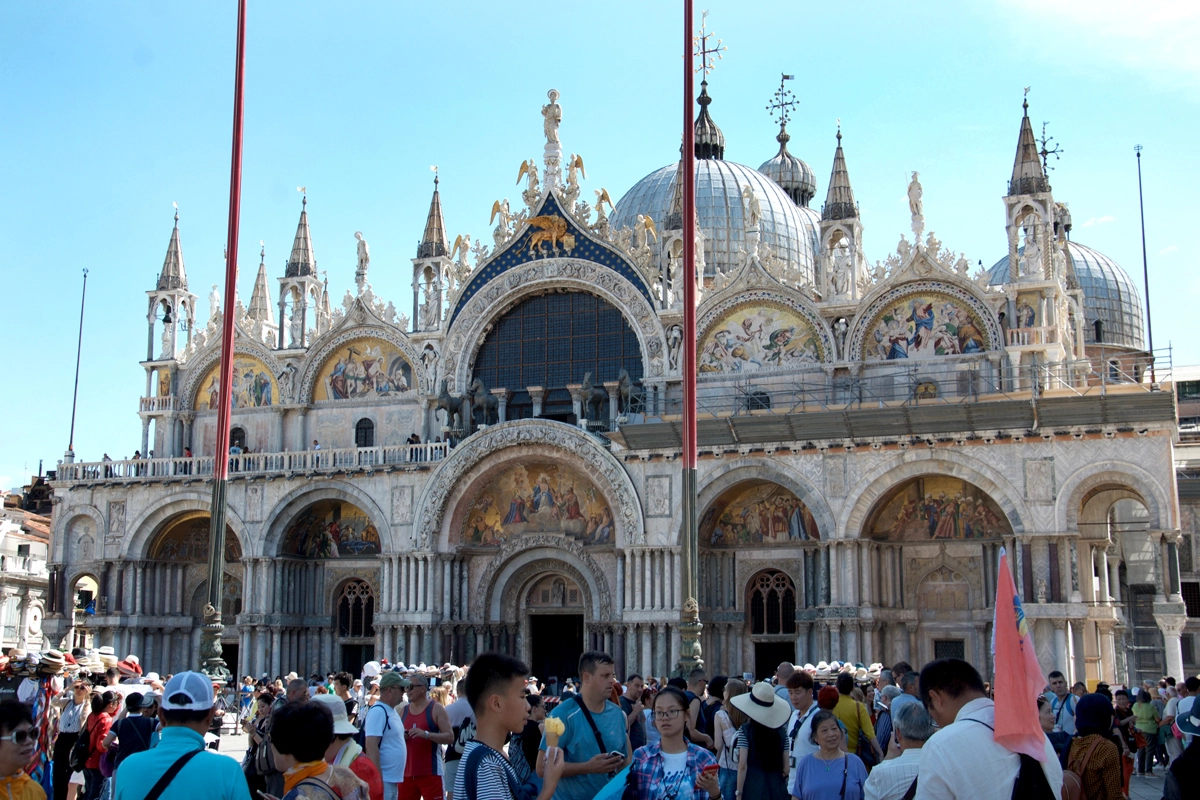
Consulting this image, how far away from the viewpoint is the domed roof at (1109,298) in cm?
5353

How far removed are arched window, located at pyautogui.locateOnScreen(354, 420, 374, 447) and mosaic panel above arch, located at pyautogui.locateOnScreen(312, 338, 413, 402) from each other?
33.3 inches

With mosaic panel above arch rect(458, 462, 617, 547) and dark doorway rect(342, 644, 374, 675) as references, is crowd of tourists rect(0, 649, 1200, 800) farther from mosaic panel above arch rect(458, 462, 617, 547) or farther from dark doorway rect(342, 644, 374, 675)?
dark doorway rect(342, 644, 374, 675)

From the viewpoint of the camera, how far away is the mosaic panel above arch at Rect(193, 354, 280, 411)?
4275 cm

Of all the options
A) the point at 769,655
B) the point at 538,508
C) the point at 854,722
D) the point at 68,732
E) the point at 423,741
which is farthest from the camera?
the point at 538,508

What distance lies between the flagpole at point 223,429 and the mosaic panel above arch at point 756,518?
1336 centimetres

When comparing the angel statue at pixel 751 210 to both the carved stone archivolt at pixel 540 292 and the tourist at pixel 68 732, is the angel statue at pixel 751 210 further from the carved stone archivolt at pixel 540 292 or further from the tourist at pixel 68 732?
the tourist at pixel 68 732

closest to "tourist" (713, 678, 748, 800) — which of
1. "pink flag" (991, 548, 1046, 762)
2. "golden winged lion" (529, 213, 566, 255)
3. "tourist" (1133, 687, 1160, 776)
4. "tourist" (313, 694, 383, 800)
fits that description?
"tourist" (313, 694, 383, 800)

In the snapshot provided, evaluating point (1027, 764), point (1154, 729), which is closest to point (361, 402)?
point (1154, 729)

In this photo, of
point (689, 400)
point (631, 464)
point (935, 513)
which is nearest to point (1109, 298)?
point (935, 513)

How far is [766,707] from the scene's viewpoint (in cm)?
996

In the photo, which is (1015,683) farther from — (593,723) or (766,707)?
(766,707)

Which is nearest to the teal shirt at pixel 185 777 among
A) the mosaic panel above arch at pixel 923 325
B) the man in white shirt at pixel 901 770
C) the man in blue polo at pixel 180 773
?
the man in blue polo at pixel 180 773

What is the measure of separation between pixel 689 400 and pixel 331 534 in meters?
20.3

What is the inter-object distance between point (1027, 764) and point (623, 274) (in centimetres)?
3252
